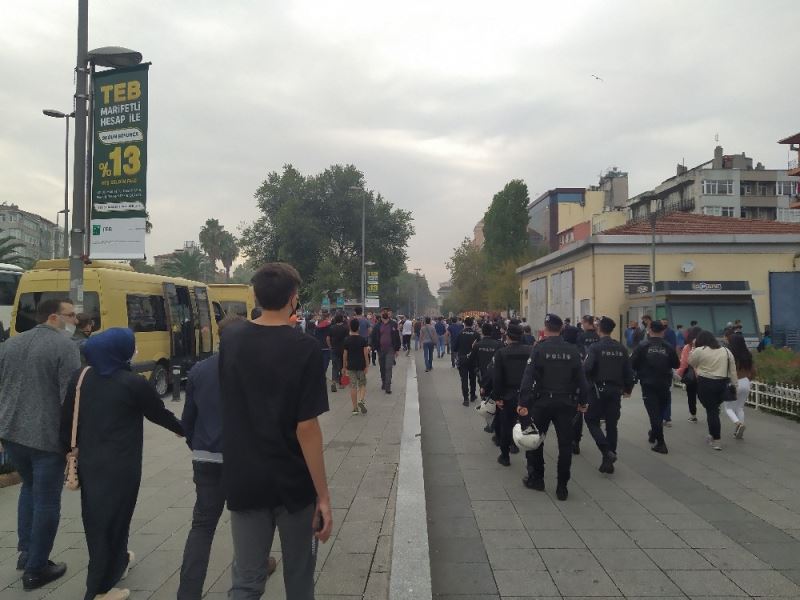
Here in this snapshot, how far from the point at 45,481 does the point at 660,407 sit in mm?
7100

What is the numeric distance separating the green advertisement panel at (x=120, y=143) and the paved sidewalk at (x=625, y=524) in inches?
218

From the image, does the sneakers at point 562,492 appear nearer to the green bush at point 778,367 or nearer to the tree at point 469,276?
the green bush at point 778,367

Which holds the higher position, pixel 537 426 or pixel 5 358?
pixel 5 358

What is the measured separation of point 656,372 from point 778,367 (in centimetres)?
546

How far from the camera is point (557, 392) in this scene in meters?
6.25

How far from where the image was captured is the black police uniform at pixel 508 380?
7.62 meters

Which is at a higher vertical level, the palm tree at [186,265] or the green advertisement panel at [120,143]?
the palm tree at [186,265]

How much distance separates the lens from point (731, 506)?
19.8ft

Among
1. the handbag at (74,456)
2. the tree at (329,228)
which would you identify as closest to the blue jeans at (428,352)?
the handbag at (74,456)

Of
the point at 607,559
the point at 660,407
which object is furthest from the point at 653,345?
the point at 607,559

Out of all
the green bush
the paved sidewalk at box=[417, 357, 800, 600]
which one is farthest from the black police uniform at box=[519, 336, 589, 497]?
the green bush

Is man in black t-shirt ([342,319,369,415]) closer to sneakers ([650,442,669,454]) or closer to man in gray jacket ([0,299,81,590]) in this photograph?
sneakers ([650,442,669,454])

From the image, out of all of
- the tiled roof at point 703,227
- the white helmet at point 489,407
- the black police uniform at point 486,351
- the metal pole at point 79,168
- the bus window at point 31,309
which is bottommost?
the white helmet at point 489,407

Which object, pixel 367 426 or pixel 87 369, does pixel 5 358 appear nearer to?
pixel 87 369
